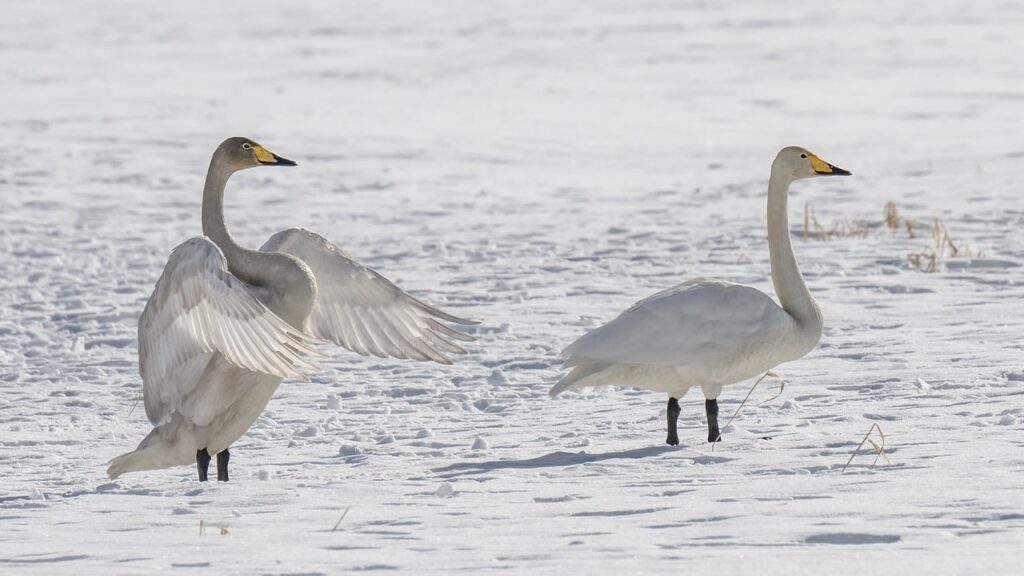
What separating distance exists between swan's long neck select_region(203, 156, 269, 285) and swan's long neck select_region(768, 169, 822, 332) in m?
1.87

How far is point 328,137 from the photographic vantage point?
706 inches

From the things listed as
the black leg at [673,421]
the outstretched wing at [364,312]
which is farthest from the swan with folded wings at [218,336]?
the black leg at [673,421]

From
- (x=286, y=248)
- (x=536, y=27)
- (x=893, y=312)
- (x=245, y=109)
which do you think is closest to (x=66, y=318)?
(x=286, y=248)

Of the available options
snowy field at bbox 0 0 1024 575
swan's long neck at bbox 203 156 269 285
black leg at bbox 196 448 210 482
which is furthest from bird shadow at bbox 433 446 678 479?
swan's long neck at bbox 203 156 269 285

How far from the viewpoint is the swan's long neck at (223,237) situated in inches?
235

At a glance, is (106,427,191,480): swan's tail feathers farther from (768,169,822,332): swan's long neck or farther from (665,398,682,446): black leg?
(768,169,822,332): swan's long neck

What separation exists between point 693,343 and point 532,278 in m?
4.63

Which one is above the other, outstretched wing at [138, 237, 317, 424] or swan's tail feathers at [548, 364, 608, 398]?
outstretched wing at [138, 237, 317, 424]

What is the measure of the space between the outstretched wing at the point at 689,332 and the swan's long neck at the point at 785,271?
0.49 feet

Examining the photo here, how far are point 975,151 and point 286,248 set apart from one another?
10.5 m

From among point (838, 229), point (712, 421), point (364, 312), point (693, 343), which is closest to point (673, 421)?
point (712, 421)

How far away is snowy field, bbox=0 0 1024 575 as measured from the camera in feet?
14.8

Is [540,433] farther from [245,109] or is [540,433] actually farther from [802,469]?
[245,109]

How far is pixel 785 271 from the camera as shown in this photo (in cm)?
634
